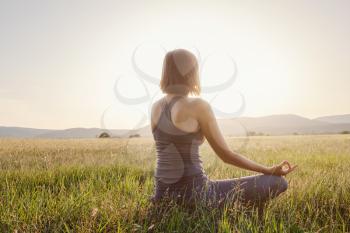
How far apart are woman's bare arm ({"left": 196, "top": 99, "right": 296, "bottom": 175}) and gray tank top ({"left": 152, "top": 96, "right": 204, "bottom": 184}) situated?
0.39ft

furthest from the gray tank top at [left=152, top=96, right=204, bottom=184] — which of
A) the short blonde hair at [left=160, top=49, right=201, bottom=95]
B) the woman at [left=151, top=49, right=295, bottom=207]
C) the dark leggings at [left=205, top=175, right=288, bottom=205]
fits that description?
the dark leggings at [left=205, top=175, right=288, bottom=205]

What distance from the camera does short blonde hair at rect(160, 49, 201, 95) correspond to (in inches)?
146

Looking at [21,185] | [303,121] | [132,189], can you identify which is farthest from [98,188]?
[303,121]

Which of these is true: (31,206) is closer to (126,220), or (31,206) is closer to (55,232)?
(55,232)

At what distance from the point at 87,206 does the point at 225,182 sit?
4.46 ft

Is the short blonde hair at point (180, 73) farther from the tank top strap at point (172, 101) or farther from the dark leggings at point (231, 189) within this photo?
the dark leggings at point (231, 189)

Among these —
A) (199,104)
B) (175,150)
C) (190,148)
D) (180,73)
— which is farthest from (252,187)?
Answer: (180,73)

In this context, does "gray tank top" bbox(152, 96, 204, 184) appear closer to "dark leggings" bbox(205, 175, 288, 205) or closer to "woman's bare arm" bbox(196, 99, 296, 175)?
"woman's bare arm" bbox(196, 99, 296, 175)

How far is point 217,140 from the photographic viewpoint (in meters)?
3.70

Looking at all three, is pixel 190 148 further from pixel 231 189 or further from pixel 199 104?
pixel 231 189

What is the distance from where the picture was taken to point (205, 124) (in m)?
3.65

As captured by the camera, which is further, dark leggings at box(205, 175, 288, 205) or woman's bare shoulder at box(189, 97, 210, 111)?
dark leggings at box(205, 175, 288, 205)

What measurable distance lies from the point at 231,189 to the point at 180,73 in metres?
1.22

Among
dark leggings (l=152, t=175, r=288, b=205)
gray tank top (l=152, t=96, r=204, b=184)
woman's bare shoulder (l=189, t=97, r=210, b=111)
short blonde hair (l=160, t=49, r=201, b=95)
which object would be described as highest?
short blonde hair (l=160, t=49, r=201, b=95)
